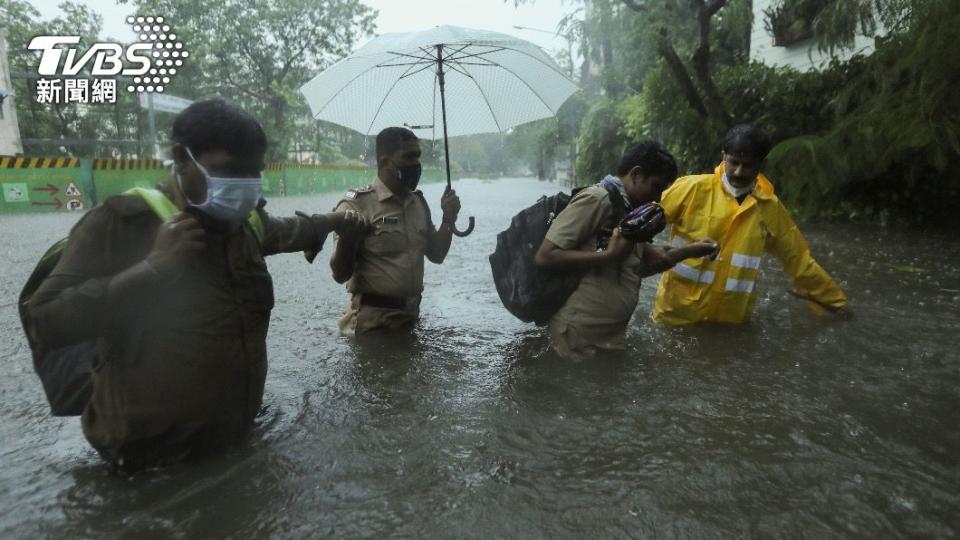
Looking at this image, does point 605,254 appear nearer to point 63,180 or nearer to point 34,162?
point 63,180

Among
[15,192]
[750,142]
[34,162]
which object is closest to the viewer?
[750,142]

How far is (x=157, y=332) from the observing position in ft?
6.96

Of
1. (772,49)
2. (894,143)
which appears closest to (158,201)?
(894,143)

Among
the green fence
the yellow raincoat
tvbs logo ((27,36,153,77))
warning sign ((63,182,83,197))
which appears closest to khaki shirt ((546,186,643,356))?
the yellow raincoat

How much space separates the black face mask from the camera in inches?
151

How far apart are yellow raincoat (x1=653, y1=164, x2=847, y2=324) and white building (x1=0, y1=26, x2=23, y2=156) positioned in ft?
107

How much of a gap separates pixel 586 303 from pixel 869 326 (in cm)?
219

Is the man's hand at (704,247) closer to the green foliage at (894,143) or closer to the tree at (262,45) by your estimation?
the green foliage at (894,143)

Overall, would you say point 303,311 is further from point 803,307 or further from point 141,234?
point 803,307

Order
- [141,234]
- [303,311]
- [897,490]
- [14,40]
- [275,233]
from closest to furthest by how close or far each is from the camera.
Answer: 1. [141,234]
2. [897,490]
3. [275,233]
4. [303,311]
5. [14,40]

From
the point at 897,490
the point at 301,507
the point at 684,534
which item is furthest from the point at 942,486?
the point at 301,507

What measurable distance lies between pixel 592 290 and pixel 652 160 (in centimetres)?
72

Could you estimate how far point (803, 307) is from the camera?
188 inches

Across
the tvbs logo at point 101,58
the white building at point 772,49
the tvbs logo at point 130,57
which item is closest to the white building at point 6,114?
the tvbs logo at point 130,57
